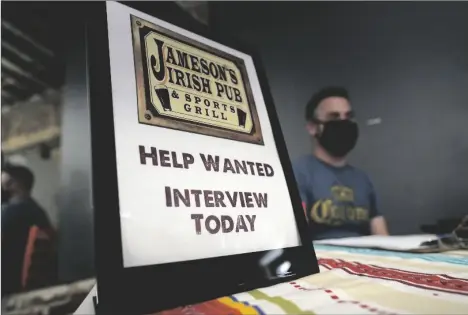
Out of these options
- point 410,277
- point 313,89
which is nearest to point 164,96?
point 410,277

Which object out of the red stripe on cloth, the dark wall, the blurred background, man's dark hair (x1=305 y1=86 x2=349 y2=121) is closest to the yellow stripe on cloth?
the red stripe on cloth

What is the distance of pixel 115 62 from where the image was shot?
491 mm

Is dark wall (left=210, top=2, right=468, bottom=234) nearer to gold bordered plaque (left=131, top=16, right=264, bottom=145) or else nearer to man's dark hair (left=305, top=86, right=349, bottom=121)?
man's dark hair (left=305, top=86, right=349, bottom=121)

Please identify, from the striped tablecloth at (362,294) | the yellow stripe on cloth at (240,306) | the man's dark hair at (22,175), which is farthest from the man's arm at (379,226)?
the man's dark hair at (22,175)

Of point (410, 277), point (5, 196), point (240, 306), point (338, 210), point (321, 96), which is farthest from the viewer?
point (321, 96)

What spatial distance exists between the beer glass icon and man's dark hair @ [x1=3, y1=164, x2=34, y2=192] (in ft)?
2.48

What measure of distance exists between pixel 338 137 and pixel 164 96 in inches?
39.6

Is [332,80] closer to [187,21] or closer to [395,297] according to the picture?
[187,21]

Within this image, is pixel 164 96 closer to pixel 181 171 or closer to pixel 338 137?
pixel 181 171

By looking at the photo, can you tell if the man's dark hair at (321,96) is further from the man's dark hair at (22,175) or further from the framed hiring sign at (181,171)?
→ the man's dark hair at (22,175)

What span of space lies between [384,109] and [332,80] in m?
0.23

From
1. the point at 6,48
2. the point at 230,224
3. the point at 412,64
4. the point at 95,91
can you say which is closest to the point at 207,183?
the point at 230,224

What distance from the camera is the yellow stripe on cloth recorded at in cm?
37

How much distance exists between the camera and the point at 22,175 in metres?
1.07
